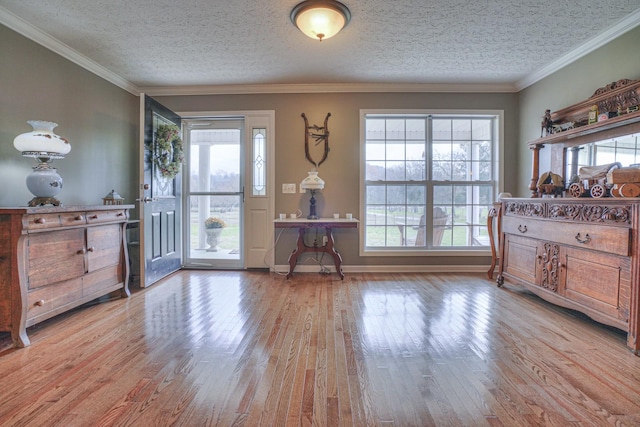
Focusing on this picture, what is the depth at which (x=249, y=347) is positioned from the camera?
1.98 meters

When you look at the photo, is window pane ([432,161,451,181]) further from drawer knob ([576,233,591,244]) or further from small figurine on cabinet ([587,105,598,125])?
drawer knob ([576,233,591,244])

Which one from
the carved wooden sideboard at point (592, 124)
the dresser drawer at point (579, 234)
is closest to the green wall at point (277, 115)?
the carved wooden sideboard at point (592, 124)

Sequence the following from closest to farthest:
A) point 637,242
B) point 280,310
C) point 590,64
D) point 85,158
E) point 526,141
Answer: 1. point 637,242
2. point 280,310
3. point 590,64
4. point 85,158
5. point 526,141

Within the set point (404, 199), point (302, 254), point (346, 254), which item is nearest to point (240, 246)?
point (302, 254)

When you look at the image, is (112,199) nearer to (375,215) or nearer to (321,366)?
(321,366)

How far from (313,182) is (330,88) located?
4.43 feet

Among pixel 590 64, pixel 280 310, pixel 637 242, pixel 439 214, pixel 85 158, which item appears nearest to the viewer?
pixel 637 242

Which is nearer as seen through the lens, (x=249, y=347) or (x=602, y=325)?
(x=249, y=347)

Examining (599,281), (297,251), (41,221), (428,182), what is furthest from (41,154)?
(599,281)

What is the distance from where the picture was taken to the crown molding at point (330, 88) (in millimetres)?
4004

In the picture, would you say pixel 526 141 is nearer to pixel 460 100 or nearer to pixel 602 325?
pixel 460 100

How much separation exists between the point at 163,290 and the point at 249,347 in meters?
1.82

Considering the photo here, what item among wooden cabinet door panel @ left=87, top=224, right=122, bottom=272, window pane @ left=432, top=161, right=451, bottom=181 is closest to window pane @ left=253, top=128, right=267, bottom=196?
wooden cabinet door panel @ left=87, top=224, right=122, bottom=272

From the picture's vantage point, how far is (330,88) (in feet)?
13.3
